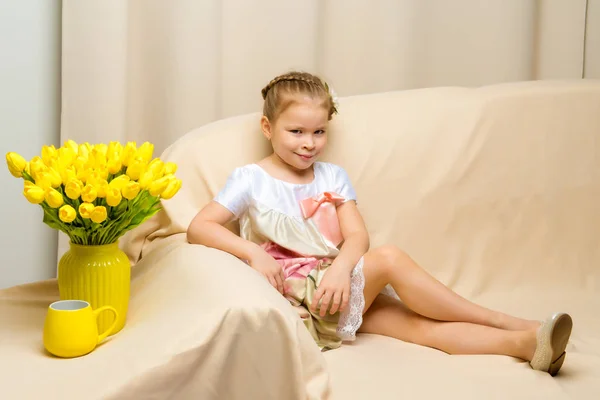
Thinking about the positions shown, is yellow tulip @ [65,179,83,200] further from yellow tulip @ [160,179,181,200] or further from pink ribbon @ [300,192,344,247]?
pink ribbon @ [300,192,344,247]

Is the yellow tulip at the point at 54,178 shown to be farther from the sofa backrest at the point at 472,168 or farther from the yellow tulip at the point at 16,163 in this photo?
the sofa backrest at the point at 472,168

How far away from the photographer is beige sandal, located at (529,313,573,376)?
1.45 meters

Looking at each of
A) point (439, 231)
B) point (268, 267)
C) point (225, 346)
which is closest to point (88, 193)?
point (225, 346)

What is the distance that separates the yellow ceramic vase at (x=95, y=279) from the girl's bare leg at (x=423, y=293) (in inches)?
23.0

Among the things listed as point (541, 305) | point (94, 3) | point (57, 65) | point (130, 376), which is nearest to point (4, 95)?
point (57, 65)

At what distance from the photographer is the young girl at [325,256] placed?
1.59m

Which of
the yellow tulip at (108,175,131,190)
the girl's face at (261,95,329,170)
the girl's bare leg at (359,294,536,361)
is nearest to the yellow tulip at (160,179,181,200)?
the yellow tulip at (108,175,131,190)

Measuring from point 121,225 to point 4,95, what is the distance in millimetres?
1106

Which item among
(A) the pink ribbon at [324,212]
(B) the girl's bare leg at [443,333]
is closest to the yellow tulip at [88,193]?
(A) the pink ribbon at [324,212]

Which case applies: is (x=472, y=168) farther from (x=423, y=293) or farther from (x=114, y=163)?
(x=114, y=163)

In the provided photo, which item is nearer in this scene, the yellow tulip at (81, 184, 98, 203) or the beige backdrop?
the yellow tulip at (81, 184, 98, 203)

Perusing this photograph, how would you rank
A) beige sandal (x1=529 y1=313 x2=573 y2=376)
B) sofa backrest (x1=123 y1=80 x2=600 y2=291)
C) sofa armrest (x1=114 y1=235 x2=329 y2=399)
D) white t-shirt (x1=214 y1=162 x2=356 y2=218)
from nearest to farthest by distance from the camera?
1. sofa armrest (x1=114 y1=235 x2=329 y2=399)
2. beige sandal (x1=529 y1=313 x2=573 y2=376)
3. white t-shirt (x1=214 y1=162 x2=356 y2=218)
4. sofa backrest (x1=123 y1=80 x2=600 y2=291)

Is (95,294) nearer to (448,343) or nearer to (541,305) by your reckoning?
(448,343)

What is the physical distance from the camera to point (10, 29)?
7.29 feet
